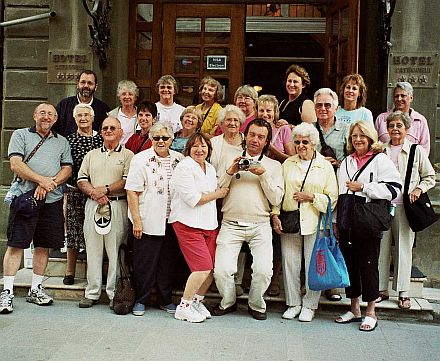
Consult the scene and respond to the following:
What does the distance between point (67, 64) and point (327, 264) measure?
4640 mm

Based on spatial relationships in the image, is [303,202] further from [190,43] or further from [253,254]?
[190,43]

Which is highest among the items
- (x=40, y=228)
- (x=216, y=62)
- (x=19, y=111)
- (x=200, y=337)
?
(x=216, y=62)

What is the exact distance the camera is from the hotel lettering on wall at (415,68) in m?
8.33

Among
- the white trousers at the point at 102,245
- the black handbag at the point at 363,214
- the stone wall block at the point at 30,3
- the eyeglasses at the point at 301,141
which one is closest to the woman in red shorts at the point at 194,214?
the white trousers at the point at 102,245

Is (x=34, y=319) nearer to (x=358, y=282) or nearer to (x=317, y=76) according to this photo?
(x=358, y=282)

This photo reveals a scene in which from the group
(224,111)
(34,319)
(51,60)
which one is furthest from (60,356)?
(51,60)

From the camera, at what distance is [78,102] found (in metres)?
7.89

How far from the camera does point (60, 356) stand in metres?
5.50

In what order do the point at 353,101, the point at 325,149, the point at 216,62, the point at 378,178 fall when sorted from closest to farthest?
the point at 378,178 < the point at 325,149 < the point at 353,101 < the point at 216,62

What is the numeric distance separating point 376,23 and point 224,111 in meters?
3.72

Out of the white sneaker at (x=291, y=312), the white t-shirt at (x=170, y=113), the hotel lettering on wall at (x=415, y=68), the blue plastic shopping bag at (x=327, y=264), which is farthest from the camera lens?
the hotel lettering on wall at (x=415, y=68)

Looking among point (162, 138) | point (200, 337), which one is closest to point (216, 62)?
point (162, 138)

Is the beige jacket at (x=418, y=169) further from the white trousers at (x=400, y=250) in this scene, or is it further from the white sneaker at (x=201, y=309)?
the white sneaker at (x=201, y=309)

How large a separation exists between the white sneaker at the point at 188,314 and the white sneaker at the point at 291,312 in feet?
2.78
